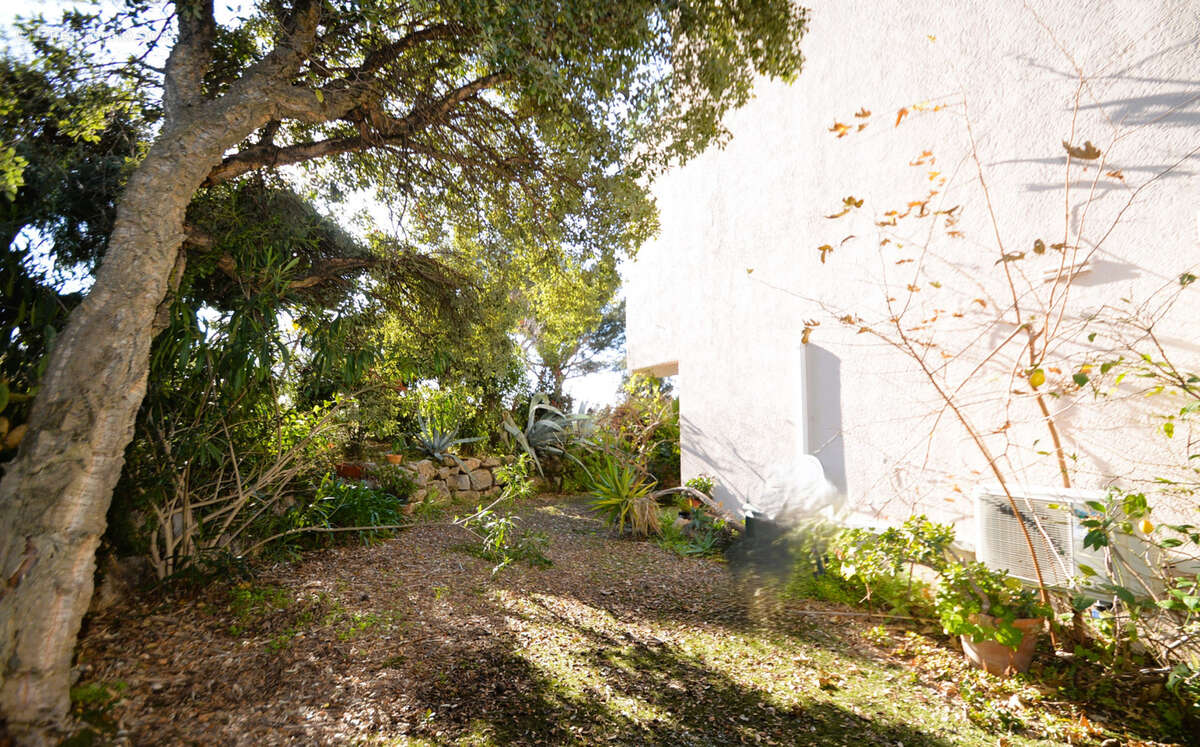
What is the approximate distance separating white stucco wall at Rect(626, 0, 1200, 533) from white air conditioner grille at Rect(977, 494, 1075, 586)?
15.7 inches

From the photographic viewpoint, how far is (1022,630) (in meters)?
2.94

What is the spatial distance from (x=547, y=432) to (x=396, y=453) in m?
2.66

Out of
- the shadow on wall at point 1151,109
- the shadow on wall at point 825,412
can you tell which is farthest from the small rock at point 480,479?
the shadow on wall at point 1151,109

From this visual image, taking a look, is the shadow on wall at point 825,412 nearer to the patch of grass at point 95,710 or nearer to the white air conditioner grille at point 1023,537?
the white air conditioner grille at point 1023,537

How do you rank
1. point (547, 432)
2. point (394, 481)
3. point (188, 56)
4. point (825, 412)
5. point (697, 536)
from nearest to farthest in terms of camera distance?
point (188, 56)
point (825, 412)
point (697, 536)
point (394, 481)
point (547, 432)

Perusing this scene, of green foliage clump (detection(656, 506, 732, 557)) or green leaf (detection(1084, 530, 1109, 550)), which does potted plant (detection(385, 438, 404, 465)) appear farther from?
green leaf (detection(1084, 530, 1109, 550))

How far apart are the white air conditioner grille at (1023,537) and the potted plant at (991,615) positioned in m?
0.13

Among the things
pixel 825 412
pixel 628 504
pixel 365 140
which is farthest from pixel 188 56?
pixel 628 504

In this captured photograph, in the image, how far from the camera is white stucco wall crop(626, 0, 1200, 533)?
315 cm

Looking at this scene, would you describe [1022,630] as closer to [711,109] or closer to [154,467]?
[711,109]

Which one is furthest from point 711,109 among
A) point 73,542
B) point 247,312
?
point 73,542

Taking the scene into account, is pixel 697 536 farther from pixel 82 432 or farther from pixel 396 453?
pixel 82 432

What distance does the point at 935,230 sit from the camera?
409 cm

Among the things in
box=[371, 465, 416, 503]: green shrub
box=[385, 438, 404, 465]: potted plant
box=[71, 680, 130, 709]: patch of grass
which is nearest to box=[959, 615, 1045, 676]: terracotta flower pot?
box=[71, 680, 130, 709]: patch of grass
